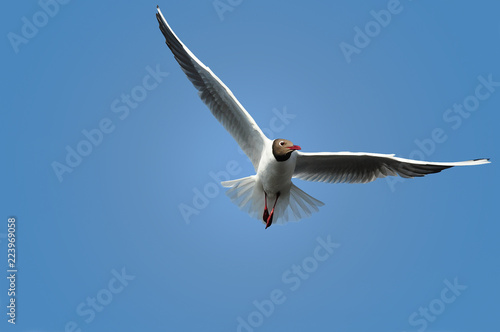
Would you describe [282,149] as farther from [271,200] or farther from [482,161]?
[482,161]

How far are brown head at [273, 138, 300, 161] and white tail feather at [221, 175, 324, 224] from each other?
1.90 feet

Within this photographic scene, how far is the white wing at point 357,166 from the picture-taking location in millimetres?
6754

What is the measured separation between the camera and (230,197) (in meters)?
7.38

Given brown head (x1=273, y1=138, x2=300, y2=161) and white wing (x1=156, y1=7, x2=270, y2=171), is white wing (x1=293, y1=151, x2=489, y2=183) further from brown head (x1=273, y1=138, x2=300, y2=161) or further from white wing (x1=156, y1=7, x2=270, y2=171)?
white wing (x1=156, y1=7, x2=270, y2=171)

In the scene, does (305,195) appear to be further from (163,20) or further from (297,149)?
(163,20)

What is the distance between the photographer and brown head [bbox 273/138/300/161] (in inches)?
262

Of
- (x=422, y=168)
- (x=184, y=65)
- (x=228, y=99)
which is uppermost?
(x=184, y=65)

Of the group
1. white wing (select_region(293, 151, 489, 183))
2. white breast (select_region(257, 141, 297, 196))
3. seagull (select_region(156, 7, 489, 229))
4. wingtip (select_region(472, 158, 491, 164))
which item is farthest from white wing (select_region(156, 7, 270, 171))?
wingtip (select_region(472, 158, 491, 164))

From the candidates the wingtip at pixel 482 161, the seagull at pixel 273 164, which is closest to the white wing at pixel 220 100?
the seagull at pixel 273 164

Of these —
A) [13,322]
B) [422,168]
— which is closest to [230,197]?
[422,168]

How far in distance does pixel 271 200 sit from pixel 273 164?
655 millimetres

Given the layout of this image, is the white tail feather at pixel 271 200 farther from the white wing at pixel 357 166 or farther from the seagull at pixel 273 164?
the white wing at pixel 357 166

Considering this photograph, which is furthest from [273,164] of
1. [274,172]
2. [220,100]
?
[220,100]

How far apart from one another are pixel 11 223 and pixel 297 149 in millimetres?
3043
